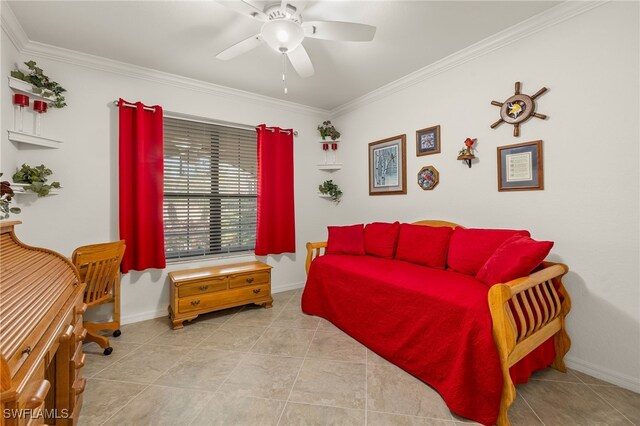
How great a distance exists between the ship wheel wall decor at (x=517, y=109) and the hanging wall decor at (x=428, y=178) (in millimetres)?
689

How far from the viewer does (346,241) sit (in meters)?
3.12

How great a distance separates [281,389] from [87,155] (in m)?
2.65

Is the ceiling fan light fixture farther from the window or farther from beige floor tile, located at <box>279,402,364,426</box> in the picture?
beige floor tile, located at <box>279,402,364,426</box>

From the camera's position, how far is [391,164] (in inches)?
129

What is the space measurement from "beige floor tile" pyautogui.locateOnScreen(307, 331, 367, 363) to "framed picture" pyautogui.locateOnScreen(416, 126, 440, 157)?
2.00m

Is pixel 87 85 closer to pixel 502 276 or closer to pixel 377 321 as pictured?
pixel 377 321

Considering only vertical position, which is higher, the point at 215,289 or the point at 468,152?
the point at 468,152

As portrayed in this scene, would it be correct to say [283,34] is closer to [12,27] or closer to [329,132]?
[12,27]

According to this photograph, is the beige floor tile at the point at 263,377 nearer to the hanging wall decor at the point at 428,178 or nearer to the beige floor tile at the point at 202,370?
the beige floor tile at the point at 202,370

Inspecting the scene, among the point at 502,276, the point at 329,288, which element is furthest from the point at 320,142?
the point at 502,276

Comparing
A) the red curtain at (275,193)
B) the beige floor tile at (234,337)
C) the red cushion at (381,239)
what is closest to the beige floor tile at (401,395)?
the beige floor tile at (234,337)

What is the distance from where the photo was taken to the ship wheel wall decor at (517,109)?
6.96 ft

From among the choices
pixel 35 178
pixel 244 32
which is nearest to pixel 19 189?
pixel 35 178

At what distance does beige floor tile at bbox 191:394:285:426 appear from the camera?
1510mm
